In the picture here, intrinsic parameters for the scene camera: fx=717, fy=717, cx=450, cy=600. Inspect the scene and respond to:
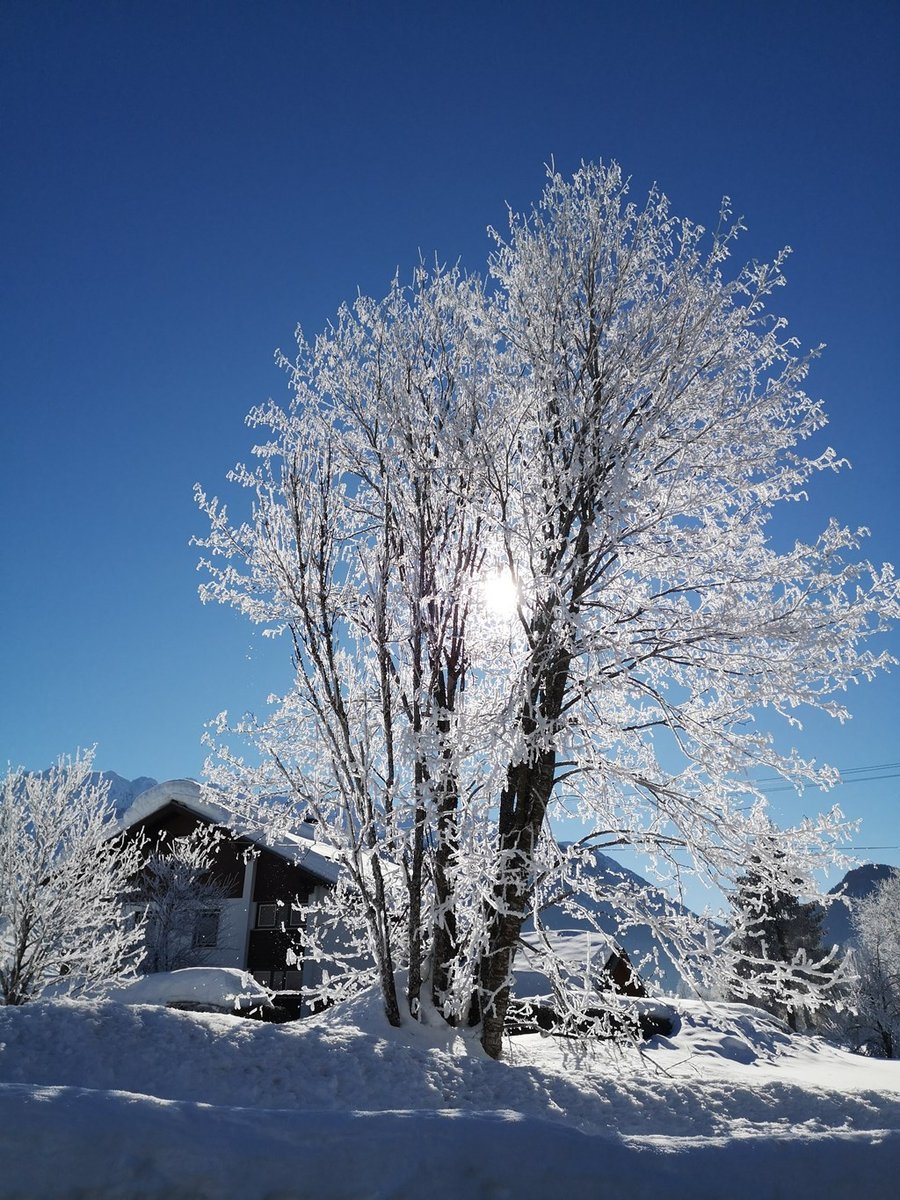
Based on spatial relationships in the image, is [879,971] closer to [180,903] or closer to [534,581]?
[180,903]

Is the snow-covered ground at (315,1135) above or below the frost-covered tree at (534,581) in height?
below

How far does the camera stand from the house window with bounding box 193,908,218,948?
22.6 m

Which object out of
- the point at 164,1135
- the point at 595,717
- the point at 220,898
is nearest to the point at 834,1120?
the point at 595,717

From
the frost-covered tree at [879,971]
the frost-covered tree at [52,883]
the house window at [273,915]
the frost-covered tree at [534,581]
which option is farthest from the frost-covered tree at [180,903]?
the frost-covered tree at [879,971]

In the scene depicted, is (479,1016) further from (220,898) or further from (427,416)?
(220,898)

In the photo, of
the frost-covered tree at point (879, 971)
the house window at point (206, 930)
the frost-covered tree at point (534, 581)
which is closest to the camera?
the frost-covered tree at point (534, 581)

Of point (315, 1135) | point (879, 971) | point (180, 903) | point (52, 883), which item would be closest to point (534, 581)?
point (315, 1135)

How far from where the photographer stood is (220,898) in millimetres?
22188

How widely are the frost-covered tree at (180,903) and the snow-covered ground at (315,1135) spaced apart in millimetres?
15712

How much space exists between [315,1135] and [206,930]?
23236 mm

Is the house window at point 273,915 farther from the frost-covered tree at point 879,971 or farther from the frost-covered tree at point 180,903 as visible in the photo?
the frost-covered tree at point 879,971

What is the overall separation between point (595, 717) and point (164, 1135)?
558 cm

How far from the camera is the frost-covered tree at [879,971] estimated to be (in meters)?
32.3

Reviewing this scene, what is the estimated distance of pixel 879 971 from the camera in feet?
111
